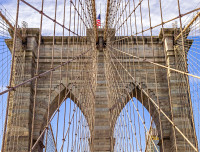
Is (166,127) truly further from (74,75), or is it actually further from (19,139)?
(19,139)

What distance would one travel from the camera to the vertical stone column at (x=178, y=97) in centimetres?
1272

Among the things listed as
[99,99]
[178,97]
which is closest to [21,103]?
[99,99]

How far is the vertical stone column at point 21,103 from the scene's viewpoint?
41.4ft

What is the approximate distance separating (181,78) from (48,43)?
18.2ft

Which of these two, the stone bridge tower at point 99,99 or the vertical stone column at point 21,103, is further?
the stone bridge tower at point 99,99

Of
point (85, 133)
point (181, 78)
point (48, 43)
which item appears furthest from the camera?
point (48, 43)

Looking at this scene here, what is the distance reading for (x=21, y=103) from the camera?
1326 cm

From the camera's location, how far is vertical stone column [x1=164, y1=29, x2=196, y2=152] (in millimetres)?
12716

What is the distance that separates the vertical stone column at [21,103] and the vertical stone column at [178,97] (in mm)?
5141

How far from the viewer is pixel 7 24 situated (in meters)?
12.7

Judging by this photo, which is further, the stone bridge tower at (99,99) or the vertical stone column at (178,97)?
the stone bridge tower at (99,99)

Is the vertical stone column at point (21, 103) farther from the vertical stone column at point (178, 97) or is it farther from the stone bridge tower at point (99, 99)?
the vertical stone column at point (178, 97)

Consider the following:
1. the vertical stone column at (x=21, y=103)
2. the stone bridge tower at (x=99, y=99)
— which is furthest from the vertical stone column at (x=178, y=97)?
the vertical stone column at (x=21, y=103)

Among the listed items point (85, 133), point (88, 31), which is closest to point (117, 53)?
point (88, 31)
